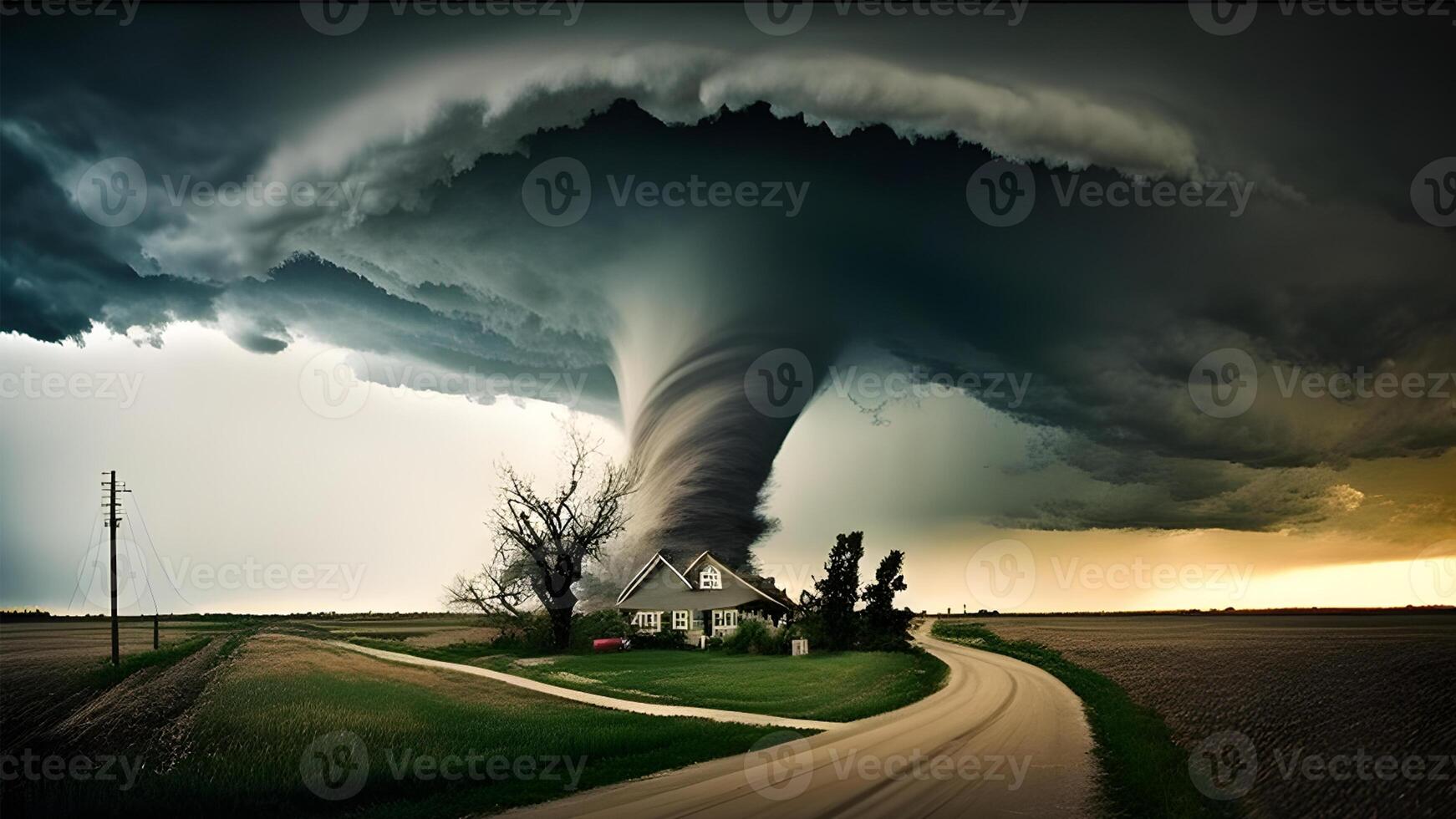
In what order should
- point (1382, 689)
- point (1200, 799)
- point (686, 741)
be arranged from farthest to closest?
point (1382, 689) < point (686, 741) < point (1200, 799)

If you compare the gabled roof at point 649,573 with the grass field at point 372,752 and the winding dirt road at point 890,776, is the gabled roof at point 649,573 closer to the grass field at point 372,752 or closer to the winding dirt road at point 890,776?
the grass field at point 372,752

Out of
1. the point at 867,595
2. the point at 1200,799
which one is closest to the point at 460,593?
the point at 867,595

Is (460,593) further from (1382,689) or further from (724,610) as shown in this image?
(1382,689)

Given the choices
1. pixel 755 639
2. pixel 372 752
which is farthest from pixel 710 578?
pixel 372 752

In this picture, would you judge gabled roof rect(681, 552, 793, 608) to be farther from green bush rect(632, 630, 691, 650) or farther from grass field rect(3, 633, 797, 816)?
grass field rect(3, 633, 797, 816)

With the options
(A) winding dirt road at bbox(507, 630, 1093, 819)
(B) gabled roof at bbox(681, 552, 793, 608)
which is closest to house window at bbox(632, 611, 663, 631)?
(B) gabled roof at bbox(681, 552, 793, 608)

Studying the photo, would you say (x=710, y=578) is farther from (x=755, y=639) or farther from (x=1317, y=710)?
(x=1317, y=710)
